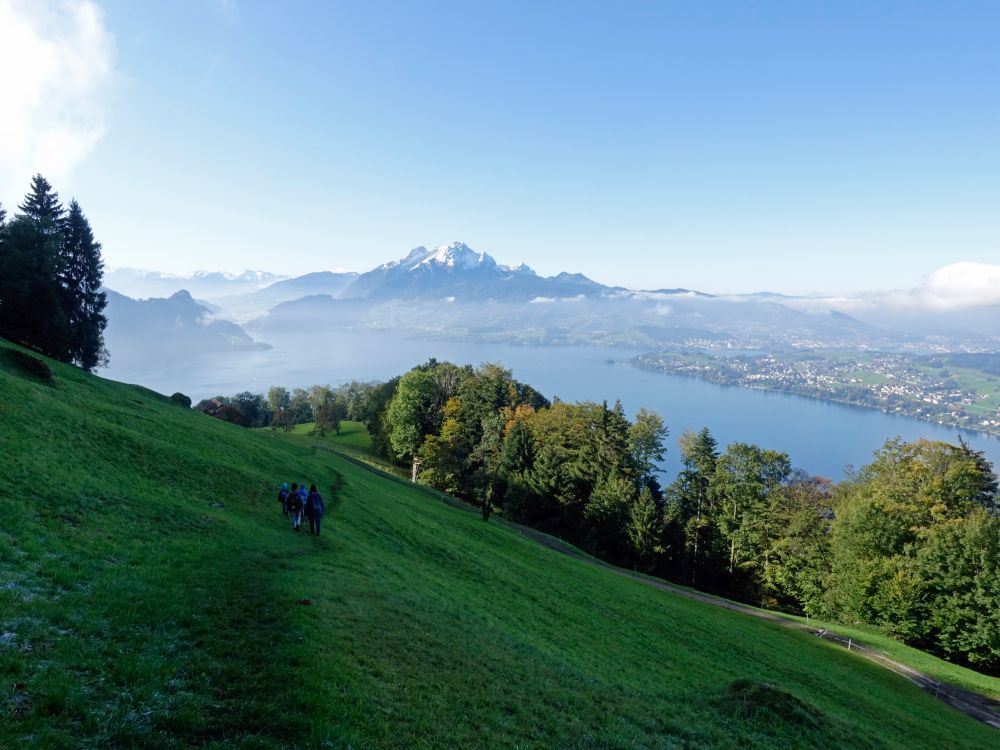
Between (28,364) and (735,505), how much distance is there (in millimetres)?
67907

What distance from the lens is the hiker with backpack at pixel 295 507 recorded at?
21500 millimetres

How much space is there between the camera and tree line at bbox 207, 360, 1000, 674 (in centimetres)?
3947

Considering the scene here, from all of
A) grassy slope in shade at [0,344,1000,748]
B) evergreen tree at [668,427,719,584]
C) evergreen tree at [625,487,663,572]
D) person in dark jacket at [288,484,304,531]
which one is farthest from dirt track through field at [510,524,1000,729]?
person in dark jacket at [288,484,304,531]

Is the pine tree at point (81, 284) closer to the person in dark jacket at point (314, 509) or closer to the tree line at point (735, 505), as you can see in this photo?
the tree line at point (735, 505)

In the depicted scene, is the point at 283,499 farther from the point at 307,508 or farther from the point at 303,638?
the point at 303,638

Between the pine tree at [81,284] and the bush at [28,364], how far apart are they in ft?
84.8

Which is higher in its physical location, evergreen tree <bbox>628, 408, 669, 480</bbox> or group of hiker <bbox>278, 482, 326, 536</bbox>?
group of hiker <bbox>278, 482, 326, 536</bbox>

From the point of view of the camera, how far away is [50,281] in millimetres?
41500

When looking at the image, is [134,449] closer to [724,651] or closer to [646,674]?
[646,674]

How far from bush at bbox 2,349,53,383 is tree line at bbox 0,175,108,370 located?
16.9 meters

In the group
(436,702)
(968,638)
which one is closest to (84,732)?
(436,702)

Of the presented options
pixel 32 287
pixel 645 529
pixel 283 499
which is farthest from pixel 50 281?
pixel 645 529

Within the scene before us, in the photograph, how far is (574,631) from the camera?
20906 mm

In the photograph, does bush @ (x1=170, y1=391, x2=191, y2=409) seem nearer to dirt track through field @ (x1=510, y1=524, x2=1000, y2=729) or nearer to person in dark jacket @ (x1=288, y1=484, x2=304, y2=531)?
person in dark jacket @ (x1=288, y1=484, x2=304, y2=531)
